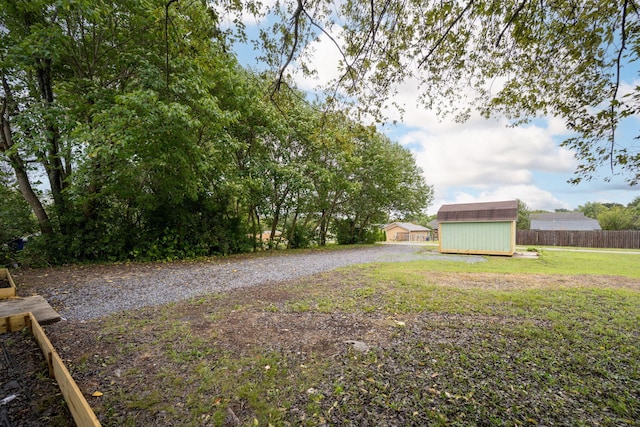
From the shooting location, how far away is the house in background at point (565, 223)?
2967cm

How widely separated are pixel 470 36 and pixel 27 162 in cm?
947

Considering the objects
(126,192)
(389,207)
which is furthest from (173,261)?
(389,207)

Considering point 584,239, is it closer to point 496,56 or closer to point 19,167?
point 496,56

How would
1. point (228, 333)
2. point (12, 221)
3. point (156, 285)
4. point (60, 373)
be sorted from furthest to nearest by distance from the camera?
1. point (12, 221)
2. point (156, 285)
3. point (228, 333)
4. point (60, 373)

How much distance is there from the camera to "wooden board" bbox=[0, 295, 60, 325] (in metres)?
2.84

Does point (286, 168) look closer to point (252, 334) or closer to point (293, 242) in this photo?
point (293, 242)

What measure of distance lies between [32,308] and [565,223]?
41.6 m

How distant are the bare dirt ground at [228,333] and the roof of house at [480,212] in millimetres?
9446

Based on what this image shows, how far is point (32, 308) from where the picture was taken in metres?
3.10

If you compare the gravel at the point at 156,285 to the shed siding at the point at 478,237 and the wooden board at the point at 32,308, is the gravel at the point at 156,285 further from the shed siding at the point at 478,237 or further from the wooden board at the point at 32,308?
the shed siding at the point at 478,237

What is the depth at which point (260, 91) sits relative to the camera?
861cm

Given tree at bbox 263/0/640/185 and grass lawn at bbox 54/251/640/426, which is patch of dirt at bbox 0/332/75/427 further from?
tree at bbox 263/0/640/185

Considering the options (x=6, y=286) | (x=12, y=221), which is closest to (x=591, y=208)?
(x=6, y=286)

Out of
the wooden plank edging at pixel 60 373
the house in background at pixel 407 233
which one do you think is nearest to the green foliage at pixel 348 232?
the wooden plank edging at pixel 60 373
